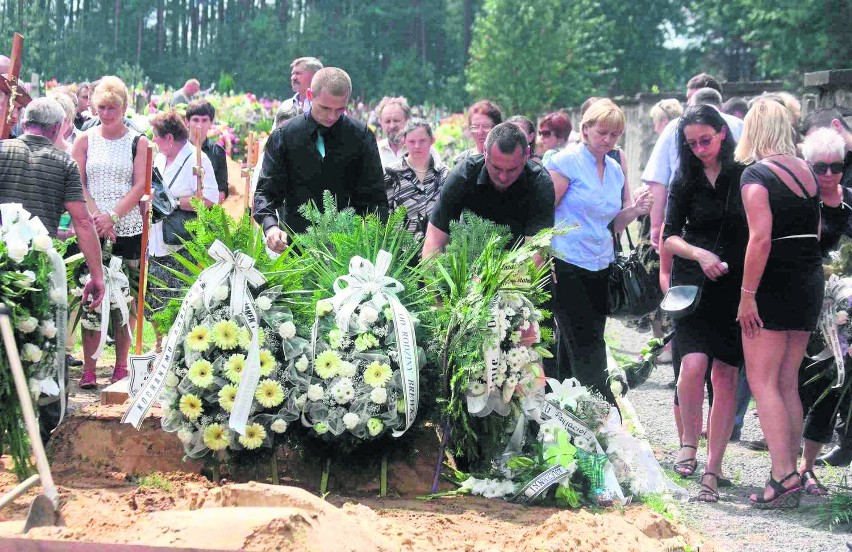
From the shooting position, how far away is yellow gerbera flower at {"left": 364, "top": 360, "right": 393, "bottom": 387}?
5941 millimetres

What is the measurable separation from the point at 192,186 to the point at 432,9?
66.0m

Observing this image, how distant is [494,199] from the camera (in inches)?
274

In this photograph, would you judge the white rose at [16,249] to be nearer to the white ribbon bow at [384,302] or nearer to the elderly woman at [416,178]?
the white ribbon bow at [384,302]

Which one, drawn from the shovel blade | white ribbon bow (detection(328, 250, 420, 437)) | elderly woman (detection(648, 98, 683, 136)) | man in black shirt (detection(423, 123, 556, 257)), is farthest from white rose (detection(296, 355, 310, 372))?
elderly woman (detection(648, 98, 683, 136))

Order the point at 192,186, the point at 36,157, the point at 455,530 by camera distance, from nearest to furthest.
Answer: the point at 455,530
the point at 36,157
the point at 192,186

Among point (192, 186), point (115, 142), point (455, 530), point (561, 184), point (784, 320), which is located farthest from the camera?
point (192, 186)

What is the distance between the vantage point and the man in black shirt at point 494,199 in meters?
6.89

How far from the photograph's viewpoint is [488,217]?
22.9ft

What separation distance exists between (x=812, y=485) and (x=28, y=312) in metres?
4.35

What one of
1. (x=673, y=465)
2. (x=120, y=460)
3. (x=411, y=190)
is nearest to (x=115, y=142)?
(x=411, y=190)

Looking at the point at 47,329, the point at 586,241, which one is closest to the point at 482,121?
the point at 586,241

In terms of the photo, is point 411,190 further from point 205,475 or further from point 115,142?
point 205,475

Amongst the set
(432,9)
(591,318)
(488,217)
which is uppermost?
(432,9)

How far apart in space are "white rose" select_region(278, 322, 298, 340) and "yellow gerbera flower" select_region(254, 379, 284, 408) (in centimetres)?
24
